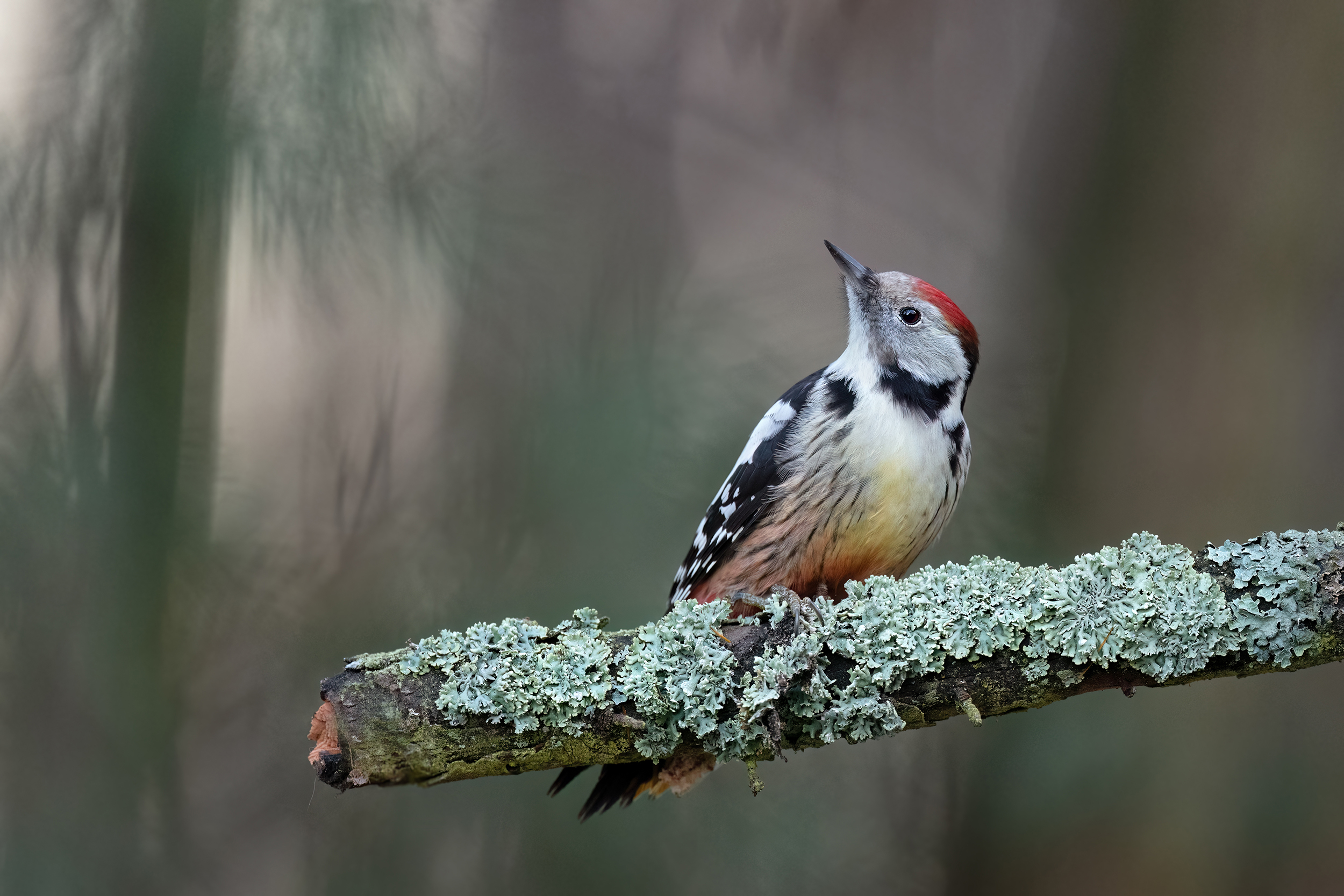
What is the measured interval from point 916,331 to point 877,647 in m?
0.93

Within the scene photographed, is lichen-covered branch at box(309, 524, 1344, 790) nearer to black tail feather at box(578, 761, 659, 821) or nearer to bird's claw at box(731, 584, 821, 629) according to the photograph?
bird's claw at box(731, 584, 821, 629)

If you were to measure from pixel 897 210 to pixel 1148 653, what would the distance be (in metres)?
1.81

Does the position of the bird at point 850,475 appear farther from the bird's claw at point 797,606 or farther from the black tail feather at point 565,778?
the bird's claw at point 797,606

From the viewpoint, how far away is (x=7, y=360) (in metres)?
2.46

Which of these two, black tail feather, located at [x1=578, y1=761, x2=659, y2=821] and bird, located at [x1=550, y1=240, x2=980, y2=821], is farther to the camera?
bird, located at [x1=550, y1=240, x2=980, y2=821]

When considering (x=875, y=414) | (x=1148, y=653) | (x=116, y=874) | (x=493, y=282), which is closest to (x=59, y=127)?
(x=493, y=282)

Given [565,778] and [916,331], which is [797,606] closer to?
[565,778]

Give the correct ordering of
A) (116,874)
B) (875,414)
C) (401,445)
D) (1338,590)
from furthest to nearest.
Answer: (401,445) → (116,874) → (875,414) → (1338,590)

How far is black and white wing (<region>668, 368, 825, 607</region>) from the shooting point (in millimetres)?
1964

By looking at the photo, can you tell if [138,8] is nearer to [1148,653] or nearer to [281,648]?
[281,648]

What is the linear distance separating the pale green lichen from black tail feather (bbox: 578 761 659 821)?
1.05 ft

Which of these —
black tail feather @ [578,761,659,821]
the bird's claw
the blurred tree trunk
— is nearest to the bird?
black tail feather @ [578,761,659,821]

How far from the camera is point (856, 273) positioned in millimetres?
2205

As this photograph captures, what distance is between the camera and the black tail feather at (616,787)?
169 cm
